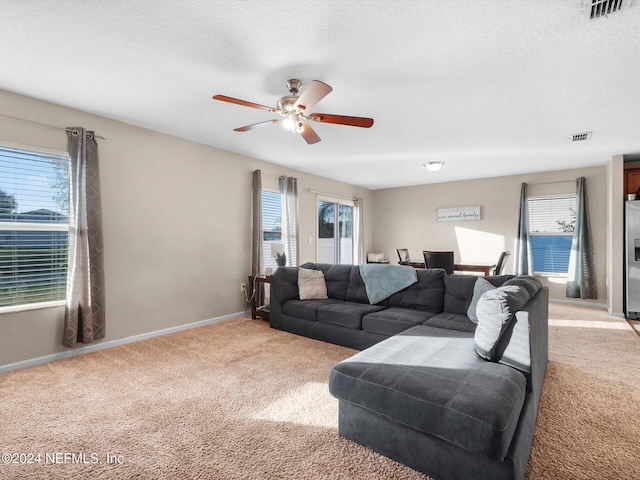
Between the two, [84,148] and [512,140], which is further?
[512,140]

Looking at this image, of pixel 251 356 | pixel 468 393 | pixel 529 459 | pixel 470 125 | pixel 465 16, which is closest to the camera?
pixel 468 393

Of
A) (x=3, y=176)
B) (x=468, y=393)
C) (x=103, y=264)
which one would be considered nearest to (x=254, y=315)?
(x=103, y=264)

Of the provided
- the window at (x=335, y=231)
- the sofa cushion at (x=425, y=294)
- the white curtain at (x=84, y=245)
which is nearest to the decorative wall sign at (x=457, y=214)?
the window at (x=335, y=231)

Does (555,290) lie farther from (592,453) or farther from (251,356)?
(251,356)

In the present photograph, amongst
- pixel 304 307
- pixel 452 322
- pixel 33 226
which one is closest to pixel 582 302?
pixel 452 322

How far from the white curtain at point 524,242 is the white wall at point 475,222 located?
0.20 meters

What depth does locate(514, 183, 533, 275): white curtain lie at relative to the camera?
20.7ft

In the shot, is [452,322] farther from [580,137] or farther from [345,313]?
[580,137]

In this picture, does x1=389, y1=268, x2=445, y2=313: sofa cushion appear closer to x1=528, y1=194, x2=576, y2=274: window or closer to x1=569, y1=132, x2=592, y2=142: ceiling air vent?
x1=569, y1=132, x2=592, y2=142: ceiling air vent

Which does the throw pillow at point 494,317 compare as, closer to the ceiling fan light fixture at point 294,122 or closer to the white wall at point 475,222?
the ceiling fan light fixture at point 294,122

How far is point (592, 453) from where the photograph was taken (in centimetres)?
184

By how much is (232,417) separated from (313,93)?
2340 mm

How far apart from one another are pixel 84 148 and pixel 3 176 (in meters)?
0.70

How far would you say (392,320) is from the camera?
3.29 metres
